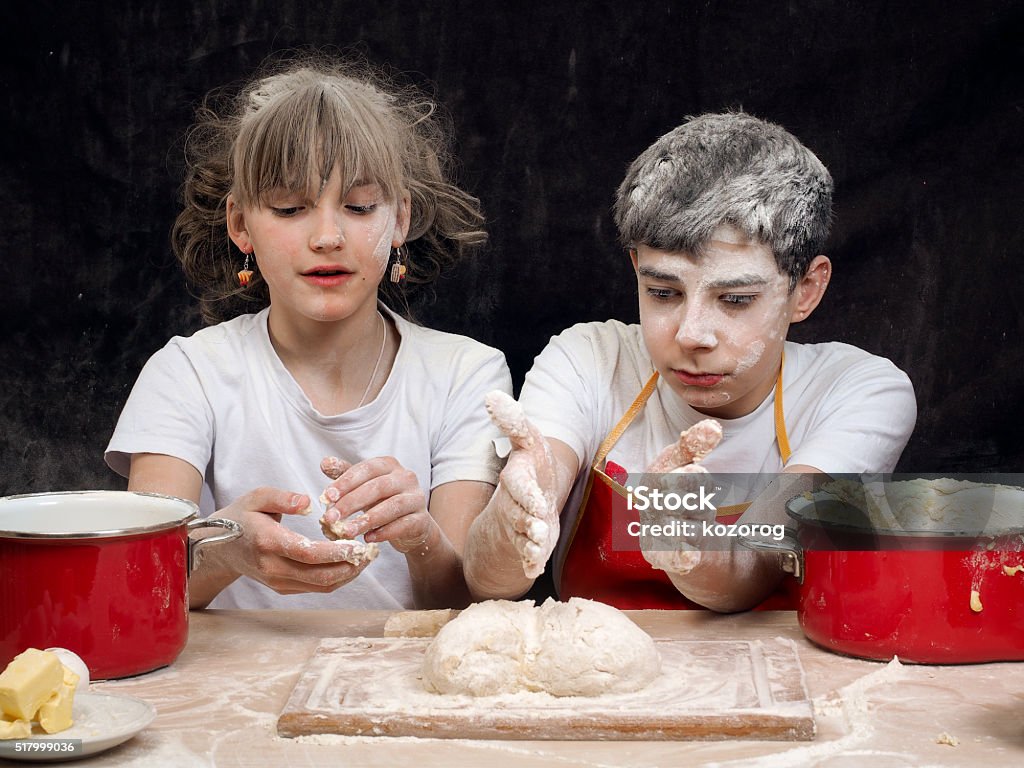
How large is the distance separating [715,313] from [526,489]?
1.68ft

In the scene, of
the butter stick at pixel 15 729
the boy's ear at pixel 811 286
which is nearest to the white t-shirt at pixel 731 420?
the boy's ear at pixel 811 286

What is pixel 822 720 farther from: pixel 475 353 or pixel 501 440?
pixel 475 353

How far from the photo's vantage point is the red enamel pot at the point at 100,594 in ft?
4.26

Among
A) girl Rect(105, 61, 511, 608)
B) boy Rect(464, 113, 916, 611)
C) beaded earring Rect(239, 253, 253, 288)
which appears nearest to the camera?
boy Rect(464, 113, 916, 611)

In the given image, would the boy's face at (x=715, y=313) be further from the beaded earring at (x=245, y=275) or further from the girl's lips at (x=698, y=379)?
the beaded earring at (x=245, y=275)

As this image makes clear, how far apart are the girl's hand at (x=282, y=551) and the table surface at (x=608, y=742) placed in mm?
102

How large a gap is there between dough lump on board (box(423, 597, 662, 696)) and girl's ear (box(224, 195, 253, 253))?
91cm

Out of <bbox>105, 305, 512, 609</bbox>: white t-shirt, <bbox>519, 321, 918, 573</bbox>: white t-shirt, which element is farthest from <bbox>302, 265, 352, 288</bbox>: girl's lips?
<bbox>519, 321, 918, 573</bbox>: white t-shirt

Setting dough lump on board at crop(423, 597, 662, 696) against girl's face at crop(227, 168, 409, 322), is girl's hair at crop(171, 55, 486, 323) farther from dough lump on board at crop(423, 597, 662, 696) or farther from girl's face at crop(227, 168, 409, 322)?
dough lump on board at crop(423, 597, 662, 696)

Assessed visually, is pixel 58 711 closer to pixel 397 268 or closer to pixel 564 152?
pixel 397 268

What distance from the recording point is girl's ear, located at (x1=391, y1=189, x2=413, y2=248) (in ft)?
6.61

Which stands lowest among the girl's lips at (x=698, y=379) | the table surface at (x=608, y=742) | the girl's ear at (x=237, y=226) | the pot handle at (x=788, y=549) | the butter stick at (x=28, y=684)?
the table surface at (x=608, y=742)

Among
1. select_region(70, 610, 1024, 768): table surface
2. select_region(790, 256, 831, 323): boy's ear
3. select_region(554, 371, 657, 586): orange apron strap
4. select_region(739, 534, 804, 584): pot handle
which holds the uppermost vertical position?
select_region(790, 256, 831, 323): boy's ear

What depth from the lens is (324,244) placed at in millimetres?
1846
